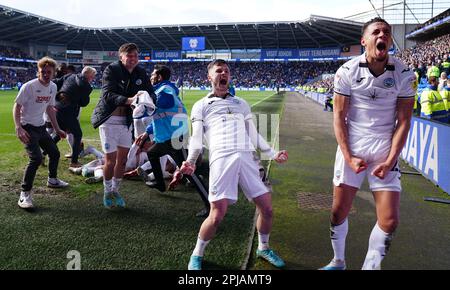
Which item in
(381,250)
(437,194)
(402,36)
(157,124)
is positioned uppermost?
(402,36)

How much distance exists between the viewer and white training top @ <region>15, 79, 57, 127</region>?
466 cm

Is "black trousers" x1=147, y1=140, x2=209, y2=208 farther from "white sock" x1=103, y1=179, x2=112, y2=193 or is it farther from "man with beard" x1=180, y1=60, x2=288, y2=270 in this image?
"man with beard" x1=180, y1=60, x2=288, y2=270

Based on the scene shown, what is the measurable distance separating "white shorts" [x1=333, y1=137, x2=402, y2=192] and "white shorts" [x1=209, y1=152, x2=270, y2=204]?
0.71 metres

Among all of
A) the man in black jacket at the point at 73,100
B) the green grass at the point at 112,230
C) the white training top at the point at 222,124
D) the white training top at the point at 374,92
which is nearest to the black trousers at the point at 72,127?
the man in black jacket at the point at 73,100

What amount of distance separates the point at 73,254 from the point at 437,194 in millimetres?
5658

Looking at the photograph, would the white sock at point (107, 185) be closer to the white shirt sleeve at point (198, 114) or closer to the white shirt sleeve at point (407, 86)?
the white shirt sleeve at point (198, 114)

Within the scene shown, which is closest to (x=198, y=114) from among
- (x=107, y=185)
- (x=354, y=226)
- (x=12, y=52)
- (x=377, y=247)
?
(x=377, y=247)

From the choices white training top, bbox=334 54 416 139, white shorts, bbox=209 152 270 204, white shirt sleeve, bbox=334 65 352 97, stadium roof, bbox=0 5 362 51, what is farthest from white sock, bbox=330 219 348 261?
stadium roof, bbox=0 5 362 51

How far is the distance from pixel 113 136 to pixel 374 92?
129 inches

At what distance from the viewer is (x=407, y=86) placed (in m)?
2.69

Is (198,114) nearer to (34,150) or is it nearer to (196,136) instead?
(196,136)

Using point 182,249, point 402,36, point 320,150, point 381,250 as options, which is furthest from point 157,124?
point 402,36
